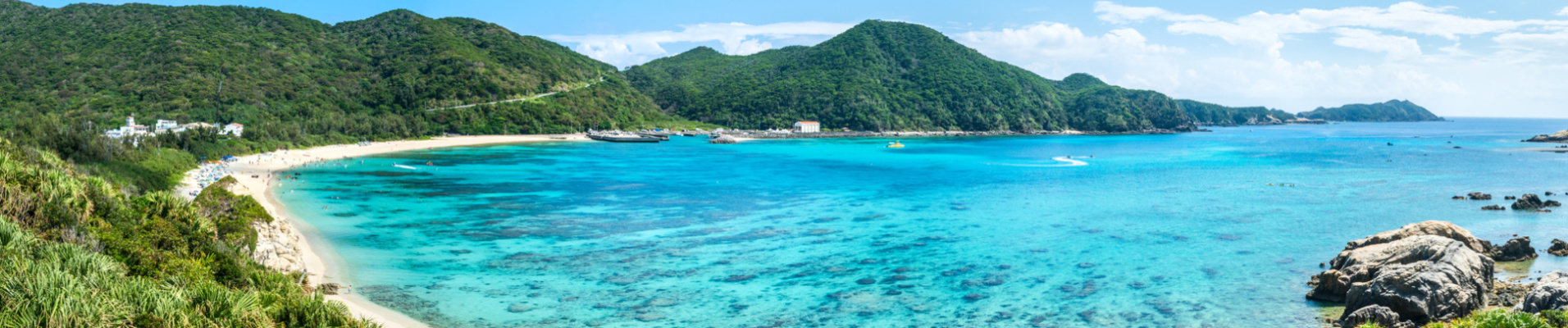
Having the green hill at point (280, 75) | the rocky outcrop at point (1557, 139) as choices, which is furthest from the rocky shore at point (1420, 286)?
the rocky outcrop at point (1557, 139)

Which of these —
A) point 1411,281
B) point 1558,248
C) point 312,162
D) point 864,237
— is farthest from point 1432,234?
point 312,162

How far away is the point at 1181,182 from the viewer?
6912cm

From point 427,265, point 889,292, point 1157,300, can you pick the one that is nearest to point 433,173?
point 427,265

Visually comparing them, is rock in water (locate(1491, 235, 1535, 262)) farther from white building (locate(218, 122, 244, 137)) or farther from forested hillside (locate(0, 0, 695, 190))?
white building (locate(218, 122, 244, 137))

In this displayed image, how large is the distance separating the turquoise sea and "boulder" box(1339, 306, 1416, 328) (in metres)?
1.75

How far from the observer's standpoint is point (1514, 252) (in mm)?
31203

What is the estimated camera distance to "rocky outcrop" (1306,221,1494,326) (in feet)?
72.0

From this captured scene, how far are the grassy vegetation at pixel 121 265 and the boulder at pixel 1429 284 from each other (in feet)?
86.2

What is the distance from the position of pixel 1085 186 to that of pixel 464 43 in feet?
504

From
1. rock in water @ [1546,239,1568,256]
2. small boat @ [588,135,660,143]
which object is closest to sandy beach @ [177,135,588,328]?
small boat @ [588,135,660,143]

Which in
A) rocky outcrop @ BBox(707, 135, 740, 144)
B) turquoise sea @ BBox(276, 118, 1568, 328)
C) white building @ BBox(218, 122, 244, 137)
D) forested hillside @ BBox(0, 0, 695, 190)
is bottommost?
turquoise sea @ BBox(276, 118, 1568, 328)

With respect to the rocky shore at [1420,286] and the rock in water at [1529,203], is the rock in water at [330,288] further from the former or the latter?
the rock in water at [1529,203]

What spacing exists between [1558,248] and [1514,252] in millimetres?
3139

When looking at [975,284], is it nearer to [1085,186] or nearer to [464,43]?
[1085,186]
